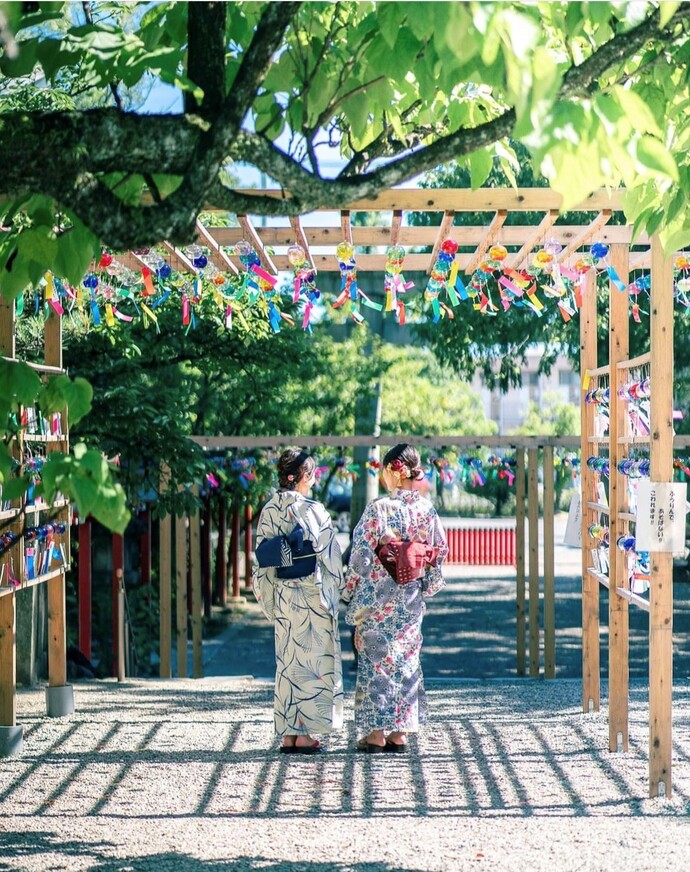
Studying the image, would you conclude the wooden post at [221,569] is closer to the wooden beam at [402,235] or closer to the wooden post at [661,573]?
the wooden beam at [402,235]

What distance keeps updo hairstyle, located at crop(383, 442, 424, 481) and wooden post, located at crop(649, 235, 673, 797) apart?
1.59m

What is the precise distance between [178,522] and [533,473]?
10.2ft

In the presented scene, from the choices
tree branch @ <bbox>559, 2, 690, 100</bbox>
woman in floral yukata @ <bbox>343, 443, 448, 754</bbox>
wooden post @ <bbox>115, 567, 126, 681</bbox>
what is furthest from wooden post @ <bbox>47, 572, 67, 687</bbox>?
tree branch @ <bbox>559, 2, 690, 100</bbox>

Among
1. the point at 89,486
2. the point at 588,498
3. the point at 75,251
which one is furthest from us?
the point at 588,498

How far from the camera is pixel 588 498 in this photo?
7.16 m

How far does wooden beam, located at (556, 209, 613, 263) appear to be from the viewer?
18.3ft

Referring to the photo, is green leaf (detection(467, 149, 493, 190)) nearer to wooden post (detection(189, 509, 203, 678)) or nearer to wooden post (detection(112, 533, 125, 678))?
wooden post (detection(189, 509, 203, 678))

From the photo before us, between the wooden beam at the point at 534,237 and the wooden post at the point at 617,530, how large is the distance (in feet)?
1.59

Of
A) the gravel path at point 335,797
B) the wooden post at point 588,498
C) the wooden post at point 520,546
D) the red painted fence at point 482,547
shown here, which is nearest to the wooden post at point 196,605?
the gravel path at point 335,797

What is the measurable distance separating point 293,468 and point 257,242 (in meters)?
1.35

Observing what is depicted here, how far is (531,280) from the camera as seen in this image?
6.66m

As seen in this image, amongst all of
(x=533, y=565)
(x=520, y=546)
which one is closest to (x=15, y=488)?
(x=533, y=565)

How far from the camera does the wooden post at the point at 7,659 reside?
21.1 feet

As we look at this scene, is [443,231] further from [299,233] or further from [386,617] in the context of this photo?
[386,617]
